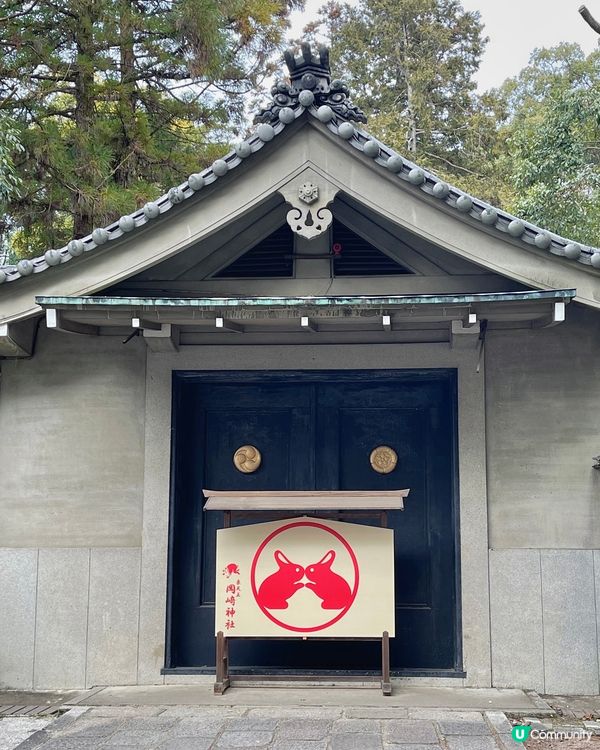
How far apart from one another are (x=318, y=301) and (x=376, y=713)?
12.0 feet

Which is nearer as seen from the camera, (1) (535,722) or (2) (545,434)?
(1) (535,722)

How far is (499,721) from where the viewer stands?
21.2ft

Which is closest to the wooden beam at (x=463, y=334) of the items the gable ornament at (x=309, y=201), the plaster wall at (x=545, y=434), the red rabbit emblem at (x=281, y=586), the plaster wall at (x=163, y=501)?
the plaster wall at (x=163, y=501)

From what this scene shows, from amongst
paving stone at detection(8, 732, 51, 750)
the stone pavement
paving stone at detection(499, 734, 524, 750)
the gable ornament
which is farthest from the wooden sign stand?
the gable ornament

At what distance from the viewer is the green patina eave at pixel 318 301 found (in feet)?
22.8

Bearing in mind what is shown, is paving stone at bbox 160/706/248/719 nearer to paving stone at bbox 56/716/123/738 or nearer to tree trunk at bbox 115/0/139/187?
paving stone at bbox 56/716/123/738

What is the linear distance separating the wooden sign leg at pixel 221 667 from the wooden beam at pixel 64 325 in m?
3.38

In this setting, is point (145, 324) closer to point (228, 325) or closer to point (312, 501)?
point (228, 325)

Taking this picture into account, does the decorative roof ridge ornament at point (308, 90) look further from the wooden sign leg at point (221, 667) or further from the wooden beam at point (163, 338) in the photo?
the wooden sign leg at point (221, 667)

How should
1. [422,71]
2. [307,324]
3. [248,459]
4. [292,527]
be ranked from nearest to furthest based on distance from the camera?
[307,324] → [292,527] → [248,459] → [422,71]

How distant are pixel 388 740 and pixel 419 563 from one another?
2517 millimetres

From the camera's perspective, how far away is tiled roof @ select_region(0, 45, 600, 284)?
7.15 metres

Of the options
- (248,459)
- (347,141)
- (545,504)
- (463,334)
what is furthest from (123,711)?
(347,141)

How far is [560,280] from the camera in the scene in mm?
7234
